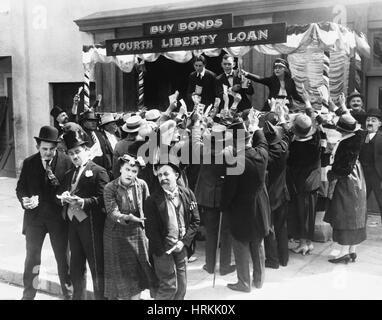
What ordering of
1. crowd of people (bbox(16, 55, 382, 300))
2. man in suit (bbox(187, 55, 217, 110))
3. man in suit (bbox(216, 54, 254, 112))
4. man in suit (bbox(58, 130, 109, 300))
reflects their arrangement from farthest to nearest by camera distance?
1. man in suit (bbox(187, 55, 217, 110))
2. man in suit (bbox(216, 54, 254, 112))
3. man in suit (bbox(58, 130, 109, 300))
4. crowd of people (bbox(16, 55, 382, 300))

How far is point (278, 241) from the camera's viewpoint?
6191mm

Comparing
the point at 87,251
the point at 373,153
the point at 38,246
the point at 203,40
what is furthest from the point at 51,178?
the point at 373,153

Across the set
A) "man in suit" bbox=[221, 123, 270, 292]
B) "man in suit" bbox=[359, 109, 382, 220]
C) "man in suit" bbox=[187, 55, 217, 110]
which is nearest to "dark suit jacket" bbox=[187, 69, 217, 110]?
"man in suit" bbox=[187, 55, 217, 110]

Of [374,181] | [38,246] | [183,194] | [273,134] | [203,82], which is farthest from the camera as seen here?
[203,82]

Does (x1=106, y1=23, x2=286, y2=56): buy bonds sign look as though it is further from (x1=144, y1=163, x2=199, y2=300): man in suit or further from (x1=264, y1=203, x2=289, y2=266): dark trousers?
(x1=144, y1=163, x2=199, y2=300): man in suit

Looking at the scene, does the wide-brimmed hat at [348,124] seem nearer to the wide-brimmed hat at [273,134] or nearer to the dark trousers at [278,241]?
the wide-brimmed hat at [273,134]

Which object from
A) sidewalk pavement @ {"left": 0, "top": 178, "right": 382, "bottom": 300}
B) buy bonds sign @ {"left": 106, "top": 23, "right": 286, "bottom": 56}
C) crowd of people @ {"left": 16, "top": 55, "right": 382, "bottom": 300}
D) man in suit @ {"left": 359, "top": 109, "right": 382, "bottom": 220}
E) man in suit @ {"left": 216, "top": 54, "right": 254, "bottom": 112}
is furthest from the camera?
man in suit @ {"left": 216, "top": 54, "right": 254, "bottom": 112}

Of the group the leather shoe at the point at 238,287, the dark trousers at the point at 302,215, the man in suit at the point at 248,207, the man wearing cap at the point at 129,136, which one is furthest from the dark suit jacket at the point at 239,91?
the leather shoe at the point at 238,287

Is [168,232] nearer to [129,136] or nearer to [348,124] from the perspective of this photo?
[129,136]

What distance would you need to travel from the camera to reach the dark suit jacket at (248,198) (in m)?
5.14

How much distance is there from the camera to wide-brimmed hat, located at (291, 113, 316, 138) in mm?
6141

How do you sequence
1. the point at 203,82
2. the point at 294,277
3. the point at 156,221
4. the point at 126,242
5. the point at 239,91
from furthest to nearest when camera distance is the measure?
the point at 203,82, the point at 239,91, the point at 294,277, the point at 126,242, the point at 156,221

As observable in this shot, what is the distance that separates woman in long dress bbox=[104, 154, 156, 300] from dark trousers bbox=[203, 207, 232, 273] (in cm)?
144

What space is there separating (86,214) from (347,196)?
339 cm
